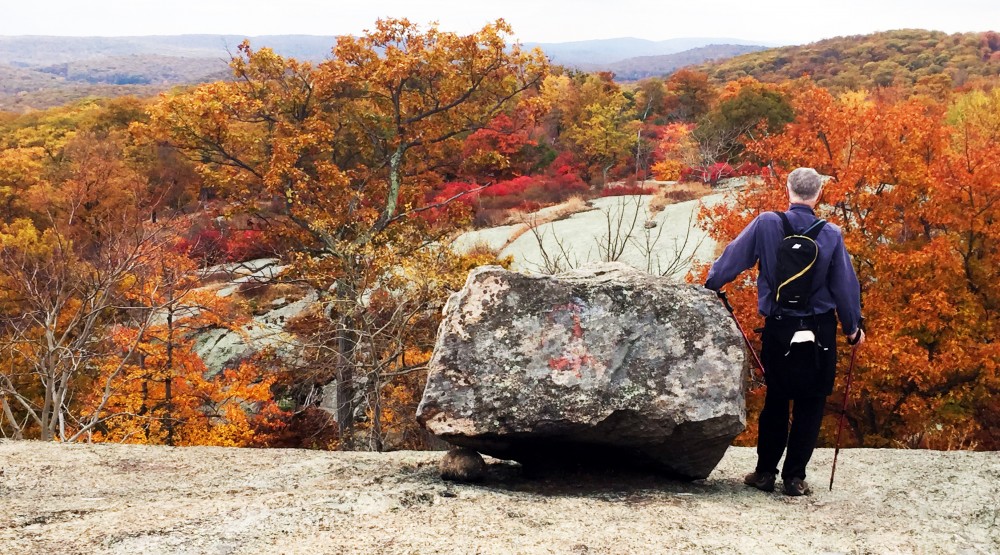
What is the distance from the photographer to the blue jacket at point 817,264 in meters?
4.37

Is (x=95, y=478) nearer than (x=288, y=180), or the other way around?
(x=95, y=478)

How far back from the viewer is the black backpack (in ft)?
14.1

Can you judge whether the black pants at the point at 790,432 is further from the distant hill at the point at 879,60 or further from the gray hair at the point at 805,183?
the distant hill at the point at 879,60

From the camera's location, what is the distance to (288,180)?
18.2 meters

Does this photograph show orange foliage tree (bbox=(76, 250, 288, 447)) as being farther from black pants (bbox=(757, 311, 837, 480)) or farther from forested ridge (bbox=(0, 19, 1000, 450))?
black pants (bbox=(757, 311, 837, 480))

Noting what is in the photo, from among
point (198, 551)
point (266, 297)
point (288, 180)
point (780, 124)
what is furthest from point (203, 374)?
point (780, 124)

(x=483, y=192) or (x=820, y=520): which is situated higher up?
(x=820, y=520)

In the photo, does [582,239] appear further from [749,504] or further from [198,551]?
[198,551]

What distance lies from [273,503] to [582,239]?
22751 millimetres

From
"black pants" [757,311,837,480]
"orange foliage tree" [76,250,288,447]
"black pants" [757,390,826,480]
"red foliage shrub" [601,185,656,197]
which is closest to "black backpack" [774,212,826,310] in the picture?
"black pants" [757,311,837,480]

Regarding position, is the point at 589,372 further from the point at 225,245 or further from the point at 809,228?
the point at 225,245

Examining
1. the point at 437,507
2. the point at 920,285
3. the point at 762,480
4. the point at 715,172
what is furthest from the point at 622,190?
the point at 437,507

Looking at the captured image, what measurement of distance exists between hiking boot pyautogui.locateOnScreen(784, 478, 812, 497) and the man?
0.24 meters

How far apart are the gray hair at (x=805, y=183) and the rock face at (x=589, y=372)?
39.4 inches
